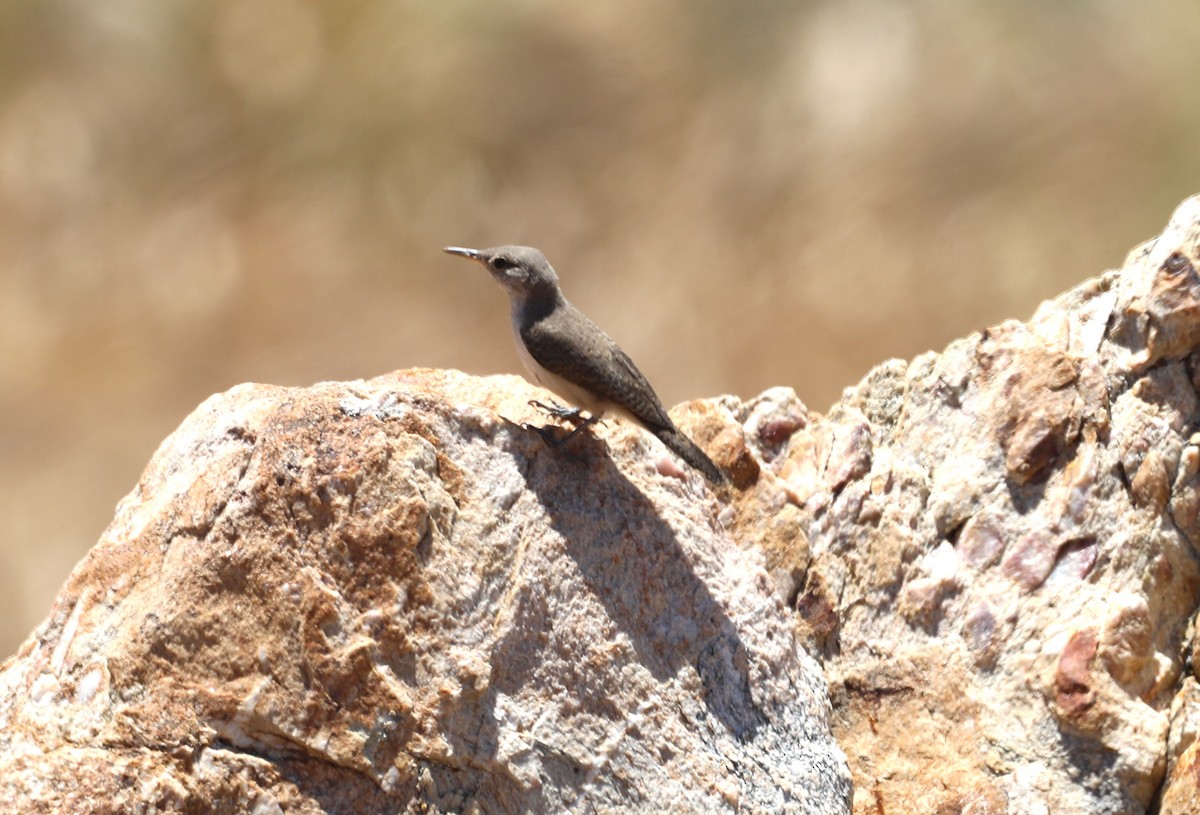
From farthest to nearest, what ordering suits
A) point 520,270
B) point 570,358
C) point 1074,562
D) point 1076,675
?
point 520,270, point 570,358, point 1074,562, point 1076,675

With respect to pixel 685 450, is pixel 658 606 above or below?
below

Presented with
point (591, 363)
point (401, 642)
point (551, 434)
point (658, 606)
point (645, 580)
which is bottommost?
point (401, 642)

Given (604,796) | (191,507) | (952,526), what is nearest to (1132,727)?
(952,526)

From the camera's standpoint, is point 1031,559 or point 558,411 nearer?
point 1031,559

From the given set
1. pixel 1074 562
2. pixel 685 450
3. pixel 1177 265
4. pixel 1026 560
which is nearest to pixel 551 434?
pixel 685 450

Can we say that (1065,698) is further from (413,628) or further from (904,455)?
(413,628)

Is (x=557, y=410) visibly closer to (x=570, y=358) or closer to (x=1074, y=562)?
(x=570, y=358)

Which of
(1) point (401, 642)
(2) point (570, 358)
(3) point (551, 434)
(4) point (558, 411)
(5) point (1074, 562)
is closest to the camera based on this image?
(1) point (401, 642)

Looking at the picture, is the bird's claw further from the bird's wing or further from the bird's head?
the bird's head

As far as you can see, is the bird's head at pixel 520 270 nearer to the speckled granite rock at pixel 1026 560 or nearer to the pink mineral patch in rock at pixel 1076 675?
the speckled granite rock at pixel 1026 560
